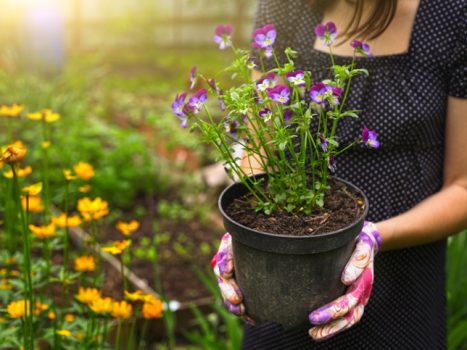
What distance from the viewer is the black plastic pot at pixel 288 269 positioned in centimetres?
103

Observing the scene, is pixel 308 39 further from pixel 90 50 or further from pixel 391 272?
pixel 90 50

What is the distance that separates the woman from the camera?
1.40 metres

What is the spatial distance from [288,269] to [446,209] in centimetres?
52

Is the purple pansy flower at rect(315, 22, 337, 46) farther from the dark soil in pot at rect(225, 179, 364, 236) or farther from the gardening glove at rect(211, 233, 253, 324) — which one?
the gardening glove at rect(211, 233, 253, 324)

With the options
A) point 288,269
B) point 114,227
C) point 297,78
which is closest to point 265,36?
point 297,78

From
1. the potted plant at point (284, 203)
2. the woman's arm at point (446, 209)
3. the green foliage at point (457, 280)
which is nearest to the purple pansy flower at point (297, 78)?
the potted plant at point (284, 203)

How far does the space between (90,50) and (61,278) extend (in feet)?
20.5

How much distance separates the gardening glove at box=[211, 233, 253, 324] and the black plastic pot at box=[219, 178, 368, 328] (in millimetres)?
18

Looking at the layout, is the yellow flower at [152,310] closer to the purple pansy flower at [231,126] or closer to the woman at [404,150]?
the woman at [404,150]

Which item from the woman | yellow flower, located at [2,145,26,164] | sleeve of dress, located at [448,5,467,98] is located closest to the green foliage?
the woman

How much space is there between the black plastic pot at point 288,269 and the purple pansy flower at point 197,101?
0.62ft

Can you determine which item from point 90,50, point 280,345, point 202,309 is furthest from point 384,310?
point 90,50

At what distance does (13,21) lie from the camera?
5.81 m

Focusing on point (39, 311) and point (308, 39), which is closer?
point (39, 311)
